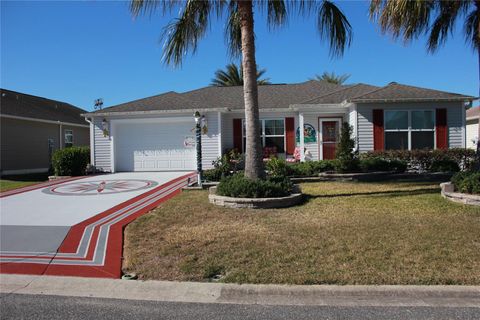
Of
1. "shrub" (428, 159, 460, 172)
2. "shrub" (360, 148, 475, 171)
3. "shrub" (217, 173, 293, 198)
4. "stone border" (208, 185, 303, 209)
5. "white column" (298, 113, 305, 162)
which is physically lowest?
"stone border" (208, 185, 303, 209)

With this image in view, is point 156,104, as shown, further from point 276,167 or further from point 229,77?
point 229,77

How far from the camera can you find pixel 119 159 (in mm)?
17953

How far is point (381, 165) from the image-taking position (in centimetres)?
1362

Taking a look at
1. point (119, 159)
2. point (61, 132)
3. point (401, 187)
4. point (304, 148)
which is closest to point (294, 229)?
point (401, 187)

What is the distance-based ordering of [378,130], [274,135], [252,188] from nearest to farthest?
1. [252,188]
2. [378,130]
3. [274,135]

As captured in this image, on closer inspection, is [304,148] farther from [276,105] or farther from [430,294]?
[430,294]

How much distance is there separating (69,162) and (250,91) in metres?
10.5

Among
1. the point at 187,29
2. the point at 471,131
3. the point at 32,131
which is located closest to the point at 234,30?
the point at 187,29

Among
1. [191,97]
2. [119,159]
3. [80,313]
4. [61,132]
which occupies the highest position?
[191,97]

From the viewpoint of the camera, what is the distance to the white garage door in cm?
1756

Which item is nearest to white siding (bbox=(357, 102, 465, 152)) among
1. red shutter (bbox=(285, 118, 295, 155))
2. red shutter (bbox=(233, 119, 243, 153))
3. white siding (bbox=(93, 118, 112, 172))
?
red shutter (bbox=(285, 118, 295, 155))

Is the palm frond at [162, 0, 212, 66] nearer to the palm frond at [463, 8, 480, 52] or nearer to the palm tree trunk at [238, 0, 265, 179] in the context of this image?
the palm tree trunk at [238, 0, 265, 179]

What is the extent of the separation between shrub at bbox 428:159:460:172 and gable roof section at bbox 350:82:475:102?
8.68 feet

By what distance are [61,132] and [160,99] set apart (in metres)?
8.58
